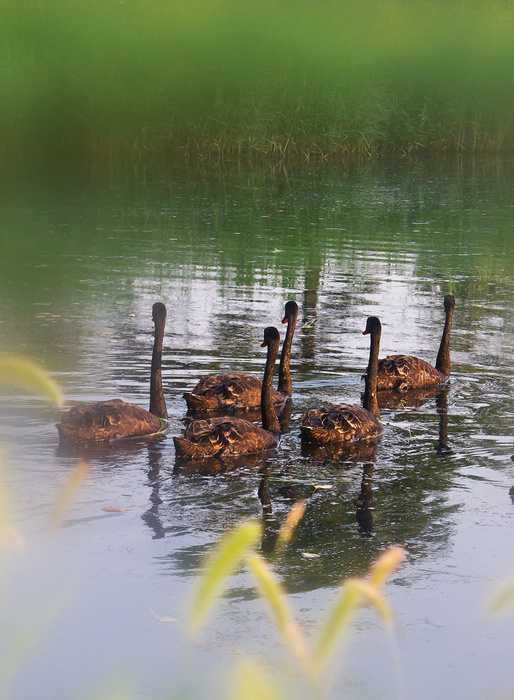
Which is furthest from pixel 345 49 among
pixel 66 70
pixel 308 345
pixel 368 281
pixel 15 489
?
pixel 15 489

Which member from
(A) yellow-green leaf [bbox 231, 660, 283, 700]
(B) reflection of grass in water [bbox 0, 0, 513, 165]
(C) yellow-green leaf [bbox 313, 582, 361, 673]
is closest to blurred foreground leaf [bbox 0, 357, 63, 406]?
(C) yellow-green leaf [bbox 313, 582, 361, 673]

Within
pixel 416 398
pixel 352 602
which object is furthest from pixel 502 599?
pixel 416 398

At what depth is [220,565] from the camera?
5.85 m

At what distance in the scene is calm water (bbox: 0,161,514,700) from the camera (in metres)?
4.96

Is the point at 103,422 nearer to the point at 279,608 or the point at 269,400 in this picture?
the point at 269,400

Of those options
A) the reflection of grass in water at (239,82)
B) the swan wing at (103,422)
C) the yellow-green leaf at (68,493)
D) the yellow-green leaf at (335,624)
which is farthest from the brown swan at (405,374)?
the reflection of grass in water at (239,82)

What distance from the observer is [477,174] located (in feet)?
97.6

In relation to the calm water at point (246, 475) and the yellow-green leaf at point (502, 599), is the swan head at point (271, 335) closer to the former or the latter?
the calm water at point (246, 475)

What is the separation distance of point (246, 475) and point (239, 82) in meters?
25.0

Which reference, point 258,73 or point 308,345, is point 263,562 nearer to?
point 308,345

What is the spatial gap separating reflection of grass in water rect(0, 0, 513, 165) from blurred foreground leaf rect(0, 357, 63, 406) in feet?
65.2

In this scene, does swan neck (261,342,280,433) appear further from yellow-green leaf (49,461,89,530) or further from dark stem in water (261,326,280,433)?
yellow-green leaf (49,461,89,530)

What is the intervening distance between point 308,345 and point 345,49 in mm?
23945

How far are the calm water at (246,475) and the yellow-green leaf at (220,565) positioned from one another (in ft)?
0.23
